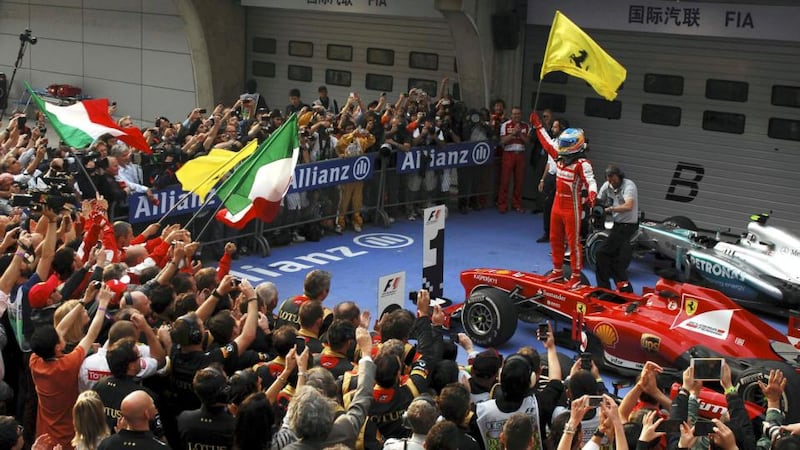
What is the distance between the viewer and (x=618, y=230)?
14.0 meters

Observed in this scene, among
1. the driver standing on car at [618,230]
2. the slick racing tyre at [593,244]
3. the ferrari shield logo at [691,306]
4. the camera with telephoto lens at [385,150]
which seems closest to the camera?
the ferrari shield logo at [691,306]

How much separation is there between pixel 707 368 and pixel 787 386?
7.90 ft

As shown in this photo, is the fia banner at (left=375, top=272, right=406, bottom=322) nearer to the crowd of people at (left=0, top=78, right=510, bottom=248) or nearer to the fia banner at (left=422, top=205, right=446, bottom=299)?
the fia banner at (left=422, top=205, right=446, bottom=299)

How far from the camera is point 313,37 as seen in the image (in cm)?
2433

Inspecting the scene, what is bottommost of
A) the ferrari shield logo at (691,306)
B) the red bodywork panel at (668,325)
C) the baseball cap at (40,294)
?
the red bodywork panel at (668,325)

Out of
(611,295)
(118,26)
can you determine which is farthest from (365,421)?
(118,26)

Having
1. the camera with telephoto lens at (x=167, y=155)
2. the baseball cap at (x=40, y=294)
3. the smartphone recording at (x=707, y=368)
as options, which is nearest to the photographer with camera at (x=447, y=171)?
the camera with telephoto lens at (x=167, y=155)

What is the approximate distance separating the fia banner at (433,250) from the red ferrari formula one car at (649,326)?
0.44m

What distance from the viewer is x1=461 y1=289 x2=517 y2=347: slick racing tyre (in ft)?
40.2

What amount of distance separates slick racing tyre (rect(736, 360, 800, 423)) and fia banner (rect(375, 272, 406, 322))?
11.6 ft

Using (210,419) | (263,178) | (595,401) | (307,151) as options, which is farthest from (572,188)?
(210,419)

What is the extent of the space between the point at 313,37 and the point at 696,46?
29.9 ft

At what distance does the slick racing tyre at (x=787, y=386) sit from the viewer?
31.5ft

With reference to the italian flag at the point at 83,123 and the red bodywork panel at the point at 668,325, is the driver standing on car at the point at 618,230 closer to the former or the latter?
the red bodywork panel at the point at 668,325
